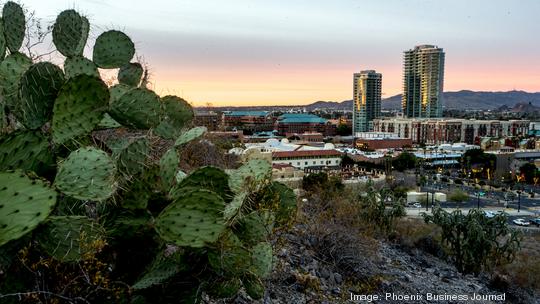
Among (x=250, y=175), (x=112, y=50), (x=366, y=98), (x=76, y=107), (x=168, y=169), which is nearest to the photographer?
(x=76, y=107)

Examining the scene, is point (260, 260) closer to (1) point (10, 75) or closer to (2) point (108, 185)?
(2) point (108, 185)

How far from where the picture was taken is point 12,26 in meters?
2.45

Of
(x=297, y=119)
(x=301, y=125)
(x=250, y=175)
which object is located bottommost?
(x=301, y=125)

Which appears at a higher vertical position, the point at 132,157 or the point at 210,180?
the point at 132,157

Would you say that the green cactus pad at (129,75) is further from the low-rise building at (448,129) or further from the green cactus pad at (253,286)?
the low-rise building at (448,129)

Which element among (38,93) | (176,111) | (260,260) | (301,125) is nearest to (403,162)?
(301,125)

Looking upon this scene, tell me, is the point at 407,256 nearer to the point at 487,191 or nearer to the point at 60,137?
the point at 60,137

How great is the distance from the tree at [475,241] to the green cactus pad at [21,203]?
280 inches

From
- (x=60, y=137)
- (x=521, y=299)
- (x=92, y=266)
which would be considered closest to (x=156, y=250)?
(x=92, y=266)

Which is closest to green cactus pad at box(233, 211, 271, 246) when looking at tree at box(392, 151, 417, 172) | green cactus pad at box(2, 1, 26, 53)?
green cactus pad at box(2, 1, 26, 53)

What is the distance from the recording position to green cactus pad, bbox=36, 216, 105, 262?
1.72m

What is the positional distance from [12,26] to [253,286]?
1818 millimetres

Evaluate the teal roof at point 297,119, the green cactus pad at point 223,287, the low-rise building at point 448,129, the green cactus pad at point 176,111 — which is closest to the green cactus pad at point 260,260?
the green cactus pad at point 223,287

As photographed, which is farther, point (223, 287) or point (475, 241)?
point (475, 241)
